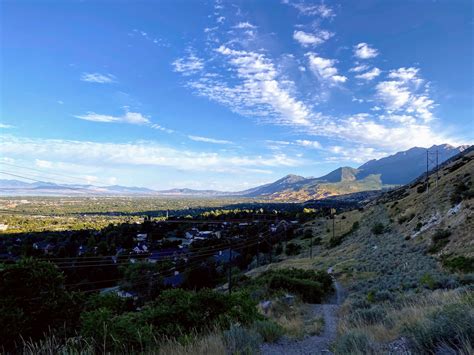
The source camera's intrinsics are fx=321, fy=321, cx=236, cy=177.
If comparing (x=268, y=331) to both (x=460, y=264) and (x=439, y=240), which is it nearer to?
(x=460, y=264)

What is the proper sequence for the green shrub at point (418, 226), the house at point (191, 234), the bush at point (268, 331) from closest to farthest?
the bush at point (268, 331)
the green shrub at point (418, 226)
the house at point (191, 234)

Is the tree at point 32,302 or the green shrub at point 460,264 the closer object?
the tree at point 32,302

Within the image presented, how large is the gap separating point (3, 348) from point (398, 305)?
1008cm

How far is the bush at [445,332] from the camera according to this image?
4.23 m

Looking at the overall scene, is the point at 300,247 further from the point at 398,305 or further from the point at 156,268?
the point at 398,305

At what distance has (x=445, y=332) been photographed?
4430 millimetres

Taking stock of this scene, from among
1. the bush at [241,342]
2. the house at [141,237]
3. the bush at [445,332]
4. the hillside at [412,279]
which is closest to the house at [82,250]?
the house at [141,237]

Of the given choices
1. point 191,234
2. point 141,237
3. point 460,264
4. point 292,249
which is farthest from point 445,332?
point 191,234

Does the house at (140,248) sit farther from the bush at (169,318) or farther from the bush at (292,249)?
the bush at (169,318)

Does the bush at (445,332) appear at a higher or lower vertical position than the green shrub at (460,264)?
higher

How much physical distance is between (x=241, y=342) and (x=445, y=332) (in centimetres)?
307

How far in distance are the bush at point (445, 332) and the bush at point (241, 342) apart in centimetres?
246

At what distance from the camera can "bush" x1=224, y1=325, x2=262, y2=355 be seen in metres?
5.00

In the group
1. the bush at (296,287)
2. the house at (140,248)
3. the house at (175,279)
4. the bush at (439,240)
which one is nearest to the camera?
the bush at (296,287)
